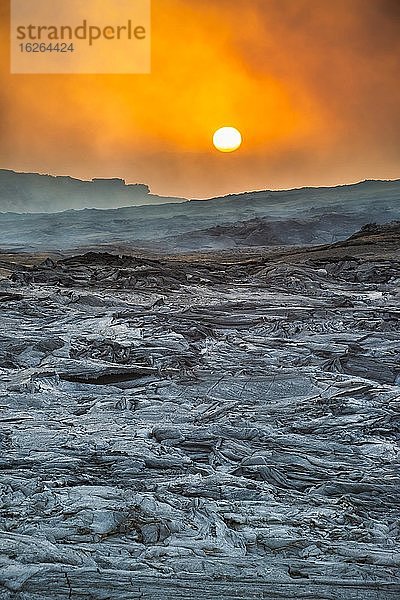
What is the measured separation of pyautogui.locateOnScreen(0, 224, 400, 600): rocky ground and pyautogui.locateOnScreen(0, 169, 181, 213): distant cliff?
2726cm

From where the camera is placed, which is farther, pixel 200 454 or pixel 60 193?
pixel 60 193

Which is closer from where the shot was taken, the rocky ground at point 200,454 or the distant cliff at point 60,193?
the rocky ground at point 200,454

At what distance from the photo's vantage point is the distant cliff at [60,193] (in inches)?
1342

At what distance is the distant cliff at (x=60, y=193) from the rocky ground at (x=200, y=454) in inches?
1073

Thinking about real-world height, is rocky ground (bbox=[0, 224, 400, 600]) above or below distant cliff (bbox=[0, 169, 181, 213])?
below

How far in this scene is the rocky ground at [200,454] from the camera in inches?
88.9

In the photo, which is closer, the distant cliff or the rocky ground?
the rocky ground

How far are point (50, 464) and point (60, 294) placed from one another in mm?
5424

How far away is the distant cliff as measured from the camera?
34094 millimetres

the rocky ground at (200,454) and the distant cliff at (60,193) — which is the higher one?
the distant cliff at (60,193)

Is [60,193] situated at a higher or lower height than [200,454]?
higher

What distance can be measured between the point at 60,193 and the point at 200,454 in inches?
1414

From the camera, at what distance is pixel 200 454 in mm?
3359

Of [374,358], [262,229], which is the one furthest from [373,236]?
[374,358]
